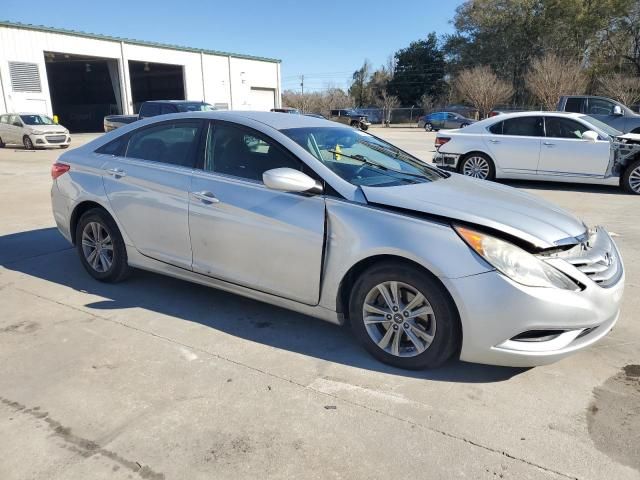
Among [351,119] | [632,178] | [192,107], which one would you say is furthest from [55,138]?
[351,119]

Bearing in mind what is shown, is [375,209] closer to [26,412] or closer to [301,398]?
[301,398]

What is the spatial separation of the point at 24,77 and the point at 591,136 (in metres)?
31.0

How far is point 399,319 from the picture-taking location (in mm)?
3100

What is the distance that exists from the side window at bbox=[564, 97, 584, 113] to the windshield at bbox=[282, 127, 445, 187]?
1347 cm

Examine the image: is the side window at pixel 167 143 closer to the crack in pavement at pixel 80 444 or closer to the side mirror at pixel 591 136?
the crack in pavement at pixel 80 444

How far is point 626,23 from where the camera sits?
157 feet

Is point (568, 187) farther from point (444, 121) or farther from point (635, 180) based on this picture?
point (444, 121)

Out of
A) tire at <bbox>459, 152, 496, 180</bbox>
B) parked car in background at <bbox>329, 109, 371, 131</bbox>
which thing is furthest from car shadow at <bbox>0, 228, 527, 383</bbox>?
parked car in background at <bbox>329, 109, 371, 131</bbox>

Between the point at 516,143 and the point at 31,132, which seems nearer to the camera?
the point at 516,143

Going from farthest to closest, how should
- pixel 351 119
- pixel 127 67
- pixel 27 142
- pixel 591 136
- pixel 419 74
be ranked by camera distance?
pixel 419 74, pixel 351 119, pixel 127 67, pixel 27 142, pixel 591 136

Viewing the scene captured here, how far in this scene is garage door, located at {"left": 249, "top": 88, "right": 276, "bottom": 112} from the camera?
45250 mm

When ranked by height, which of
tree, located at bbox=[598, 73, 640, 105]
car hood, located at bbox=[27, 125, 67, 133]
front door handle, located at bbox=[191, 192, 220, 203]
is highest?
tree, located at bbox=[598, 73, 640, 105]

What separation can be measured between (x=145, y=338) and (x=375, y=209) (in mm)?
1943

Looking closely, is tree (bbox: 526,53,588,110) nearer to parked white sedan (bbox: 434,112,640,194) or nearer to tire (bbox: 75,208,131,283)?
parked white sedan (bbox: 434,112,640,194)
